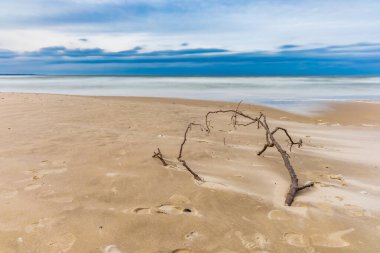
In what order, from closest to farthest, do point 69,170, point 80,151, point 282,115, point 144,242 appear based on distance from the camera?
1. point 144,242
2. point 69,170
3. point 80,151
4. point 282,115

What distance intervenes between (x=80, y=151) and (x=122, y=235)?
2.32 meters

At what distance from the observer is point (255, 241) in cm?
257

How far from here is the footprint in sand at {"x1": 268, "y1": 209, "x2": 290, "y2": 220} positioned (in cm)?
297

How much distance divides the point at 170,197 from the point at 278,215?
0.97 metres

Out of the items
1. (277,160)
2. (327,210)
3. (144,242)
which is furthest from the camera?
(277,160)

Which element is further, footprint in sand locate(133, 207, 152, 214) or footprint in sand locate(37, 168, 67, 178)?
footprint in sand locate(37, 168, 67, 178)

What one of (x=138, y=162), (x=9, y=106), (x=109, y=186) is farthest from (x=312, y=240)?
(x=9, y=106)

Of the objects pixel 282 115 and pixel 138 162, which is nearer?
pixel 138 162

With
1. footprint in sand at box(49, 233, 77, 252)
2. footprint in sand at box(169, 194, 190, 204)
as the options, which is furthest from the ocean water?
footprint in sand at box(49, 233, 77, 252)

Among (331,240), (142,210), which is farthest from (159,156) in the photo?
(331,240)

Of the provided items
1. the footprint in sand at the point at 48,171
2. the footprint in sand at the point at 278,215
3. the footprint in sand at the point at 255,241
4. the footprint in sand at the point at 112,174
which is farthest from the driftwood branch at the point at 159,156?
the footprint in sand at the point at 255,241

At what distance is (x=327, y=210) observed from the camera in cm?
319

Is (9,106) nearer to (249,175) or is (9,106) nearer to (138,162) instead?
(138,162)

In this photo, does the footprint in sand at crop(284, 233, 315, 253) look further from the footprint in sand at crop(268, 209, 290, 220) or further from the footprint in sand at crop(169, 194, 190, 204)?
the footprint in sand at crop(169, 194, 190, 204)
